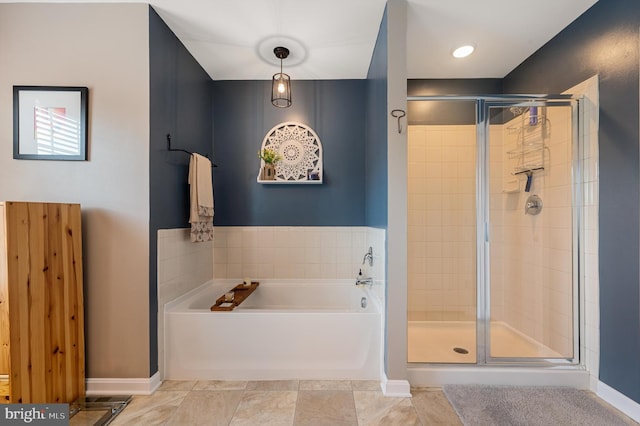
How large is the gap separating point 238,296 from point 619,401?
2.65 meters

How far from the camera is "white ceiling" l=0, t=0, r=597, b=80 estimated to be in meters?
1.86

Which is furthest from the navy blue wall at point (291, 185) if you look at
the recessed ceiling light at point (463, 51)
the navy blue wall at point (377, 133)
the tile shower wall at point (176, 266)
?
the recessed ceiling light at point (463, 51)

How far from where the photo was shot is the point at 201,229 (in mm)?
2365

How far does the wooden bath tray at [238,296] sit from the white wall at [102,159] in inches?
18.7

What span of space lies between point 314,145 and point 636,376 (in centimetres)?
279

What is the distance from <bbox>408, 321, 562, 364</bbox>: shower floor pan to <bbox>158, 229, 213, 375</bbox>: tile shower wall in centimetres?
186

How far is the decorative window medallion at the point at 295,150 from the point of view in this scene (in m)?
2.83

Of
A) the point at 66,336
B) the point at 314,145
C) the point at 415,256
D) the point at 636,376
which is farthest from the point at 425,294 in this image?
the point at 66,336

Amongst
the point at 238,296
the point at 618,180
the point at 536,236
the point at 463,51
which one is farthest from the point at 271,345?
the point at 463,51

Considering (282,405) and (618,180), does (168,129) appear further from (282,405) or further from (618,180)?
(618,180)

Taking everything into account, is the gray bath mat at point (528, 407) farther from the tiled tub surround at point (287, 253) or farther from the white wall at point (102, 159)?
the white wall at point (102, 159)

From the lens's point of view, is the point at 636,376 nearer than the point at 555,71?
Yes

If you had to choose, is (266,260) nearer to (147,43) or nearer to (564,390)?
(147,43)

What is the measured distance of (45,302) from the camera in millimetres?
1554
